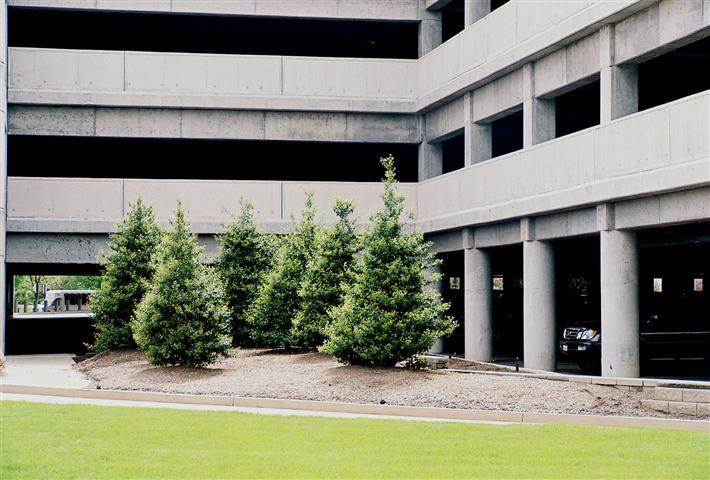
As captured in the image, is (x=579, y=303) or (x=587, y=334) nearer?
(x=587, y=334)

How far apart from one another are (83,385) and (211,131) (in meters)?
12.7

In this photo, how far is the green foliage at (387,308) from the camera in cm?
2122

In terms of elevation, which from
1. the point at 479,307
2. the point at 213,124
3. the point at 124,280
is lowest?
the point at 479,307

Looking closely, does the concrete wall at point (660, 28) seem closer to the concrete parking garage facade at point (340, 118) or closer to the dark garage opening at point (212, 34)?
the concrete parking garage facade at point (340, 118)

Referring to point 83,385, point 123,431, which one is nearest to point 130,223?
point 83,385

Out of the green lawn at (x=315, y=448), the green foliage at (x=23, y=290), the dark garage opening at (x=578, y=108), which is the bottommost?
the green lawn at (x=315, y=448)

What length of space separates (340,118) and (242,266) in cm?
695

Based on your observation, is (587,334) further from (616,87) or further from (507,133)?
(507,133)

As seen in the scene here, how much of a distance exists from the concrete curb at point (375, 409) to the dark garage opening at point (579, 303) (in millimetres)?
8698

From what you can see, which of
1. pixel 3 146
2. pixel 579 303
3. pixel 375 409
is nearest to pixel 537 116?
pixel 375 409

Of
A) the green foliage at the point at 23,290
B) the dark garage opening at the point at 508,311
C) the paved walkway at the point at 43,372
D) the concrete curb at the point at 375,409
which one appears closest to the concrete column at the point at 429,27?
the dark garage opening at the point at 508,311

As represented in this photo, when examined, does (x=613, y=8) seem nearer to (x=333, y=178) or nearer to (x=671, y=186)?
(x=671, y=186)

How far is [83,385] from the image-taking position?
21.9m

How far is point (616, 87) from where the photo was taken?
74.3 feet
